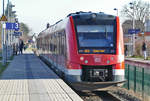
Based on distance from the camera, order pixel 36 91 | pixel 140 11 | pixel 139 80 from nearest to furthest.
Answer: pixel 36 91, pixel 139 80, pixel 140 11

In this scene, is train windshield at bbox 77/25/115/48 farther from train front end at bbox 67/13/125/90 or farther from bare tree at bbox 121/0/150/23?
bare tree at bbox 121/0/150/23

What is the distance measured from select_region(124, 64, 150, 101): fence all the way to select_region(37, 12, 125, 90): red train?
0.81 meters

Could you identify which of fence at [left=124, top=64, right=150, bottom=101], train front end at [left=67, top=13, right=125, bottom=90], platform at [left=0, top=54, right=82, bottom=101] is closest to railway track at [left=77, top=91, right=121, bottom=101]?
train front end at [left=67, top=13, right=125, bottom=90]

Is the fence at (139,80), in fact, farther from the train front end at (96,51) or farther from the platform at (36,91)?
the platform at (36,91)

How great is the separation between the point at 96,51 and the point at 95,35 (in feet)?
2.33

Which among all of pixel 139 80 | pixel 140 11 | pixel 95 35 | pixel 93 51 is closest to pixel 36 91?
pixel 93 51

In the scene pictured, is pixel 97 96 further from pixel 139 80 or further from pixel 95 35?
pixel 95 35

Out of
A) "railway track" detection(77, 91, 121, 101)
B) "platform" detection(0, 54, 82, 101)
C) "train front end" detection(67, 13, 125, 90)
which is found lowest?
"railway track" detection(77, 91, 121, 101)

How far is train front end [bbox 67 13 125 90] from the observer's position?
13664mm

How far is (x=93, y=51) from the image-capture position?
45.6 feet

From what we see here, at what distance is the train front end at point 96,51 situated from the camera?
13664 mm

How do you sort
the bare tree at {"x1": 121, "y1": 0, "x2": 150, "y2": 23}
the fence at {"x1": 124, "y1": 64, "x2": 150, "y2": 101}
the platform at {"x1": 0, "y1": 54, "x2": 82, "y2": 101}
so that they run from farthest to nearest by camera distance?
the bare tree at {"x1": 121, "y1": 0, "x2": 150, "y2": 23} < the fence at {"x1": 124, "y1": 64, "x2": 150, "y2": 101} < the platform at {"x1": 0, "y1": 54, "x2": 82, "y2": 101}

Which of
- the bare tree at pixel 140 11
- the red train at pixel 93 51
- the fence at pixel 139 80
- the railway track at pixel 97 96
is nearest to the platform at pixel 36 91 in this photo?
the red train at pixel 93 51

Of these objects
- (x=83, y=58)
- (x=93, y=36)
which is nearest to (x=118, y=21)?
(x=93, y=36)
